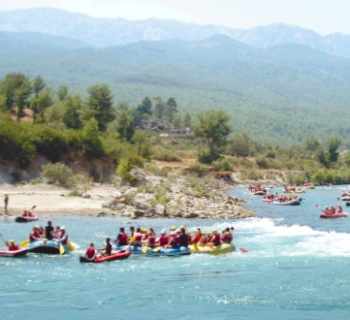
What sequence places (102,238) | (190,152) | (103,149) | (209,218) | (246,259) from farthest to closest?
(190,152), (103,149), (209,218), (102,238), (246,259)

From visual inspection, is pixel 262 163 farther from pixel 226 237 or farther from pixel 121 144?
pixel 226 237

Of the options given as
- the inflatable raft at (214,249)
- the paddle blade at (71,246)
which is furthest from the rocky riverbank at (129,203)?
the inflatable raft at (214,249)

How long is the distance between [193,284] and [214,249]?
9.71m

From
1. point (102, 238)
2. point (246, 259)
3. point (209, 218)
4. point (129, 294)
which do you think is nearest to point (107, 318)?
point (129, 294)

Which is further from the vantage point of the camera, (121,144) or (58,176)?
(121,144)

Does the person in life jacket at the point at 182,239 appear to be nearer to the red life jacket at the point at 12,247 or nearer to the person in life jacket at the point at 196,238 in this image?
the person in life jacket at the point at 196,238

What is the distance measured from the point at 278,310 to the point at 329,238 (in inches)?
866

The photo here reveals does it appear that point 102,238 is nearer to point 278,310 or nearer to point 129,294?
point 129,294

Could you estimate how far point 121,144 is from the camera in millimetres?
107125

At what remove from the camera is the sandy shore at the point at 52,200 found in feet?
215

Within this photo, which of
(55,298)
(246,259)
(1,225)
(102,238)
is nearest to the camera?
(55,298)

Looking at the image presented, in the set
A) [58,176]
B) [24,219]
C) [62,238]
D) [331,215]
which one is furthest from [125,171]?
[62,238]

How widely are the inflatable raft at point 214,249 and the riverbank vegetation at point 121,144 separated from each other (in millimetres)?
40226

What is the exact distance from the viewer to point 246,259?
4284cm
